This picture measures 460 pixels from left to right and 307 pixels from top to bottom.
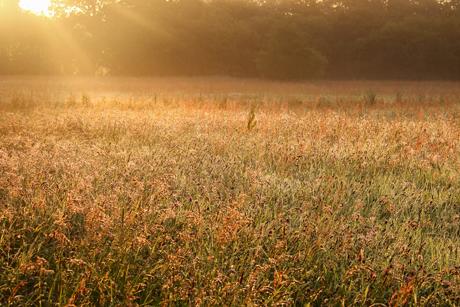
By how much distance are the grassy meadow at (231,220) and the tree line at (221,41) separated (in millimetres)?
36699

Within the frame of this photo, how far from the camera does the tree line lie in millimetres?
43188

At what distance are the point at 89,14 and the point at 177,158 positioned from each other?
46.1 m

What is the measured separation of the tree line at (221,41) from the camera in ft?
142

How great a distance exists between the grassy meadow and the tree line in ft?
120

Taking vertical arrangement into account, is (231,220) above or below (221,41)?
below

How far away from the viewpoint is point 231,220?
3059 millimetres

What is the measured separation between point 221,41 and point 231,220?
145ft

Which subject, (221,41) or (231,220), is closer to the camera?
(231,220)

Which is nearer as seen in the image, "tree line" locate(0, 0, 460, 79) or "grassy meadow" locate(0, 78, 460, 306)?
"grassy meadow" locate(0, 78, 460, 306)

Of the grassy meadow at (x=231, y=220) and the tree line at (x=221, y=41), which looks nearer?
the grassy meadow at (x=231, y=220)

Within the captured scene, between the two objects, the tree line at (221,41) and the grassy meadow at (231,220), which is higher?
the tree line at (221,41)

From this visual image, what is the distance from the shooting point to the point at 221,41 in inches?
1795

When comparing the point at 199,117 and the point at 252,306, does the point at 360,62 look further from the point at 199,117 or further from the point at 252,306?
the point at 252,306

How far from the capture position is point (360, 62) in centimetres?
5178
